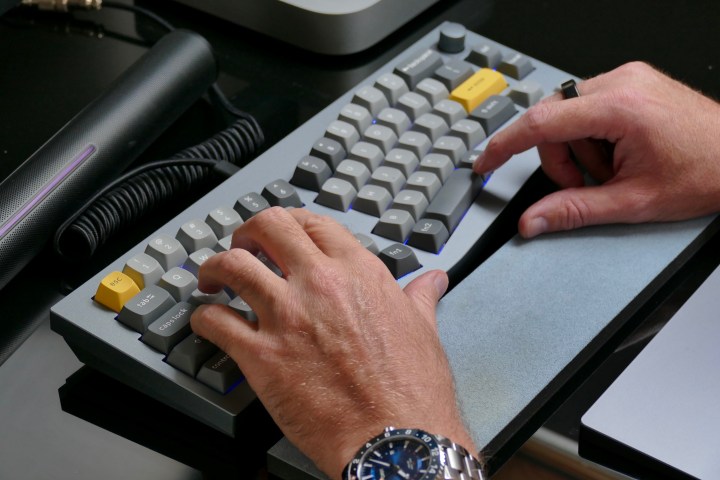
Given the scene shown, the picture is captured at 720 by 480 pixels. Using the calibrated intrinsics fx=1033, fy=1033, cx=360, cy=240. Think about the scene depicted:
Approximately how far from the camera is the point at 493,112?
94 cm

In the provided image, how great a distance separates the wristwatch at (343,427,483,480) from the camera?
2.11 ft

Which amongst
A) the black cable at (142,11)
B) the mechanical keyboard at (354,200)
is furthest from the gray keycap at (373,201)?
the black cable at (142,11)

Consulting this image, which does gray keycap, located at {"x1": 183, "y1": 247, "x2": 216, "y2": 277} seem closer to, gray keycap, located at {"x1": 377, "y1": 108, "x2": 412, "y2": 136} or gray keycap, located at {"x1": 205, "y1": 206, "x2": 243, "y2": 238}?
gray keycap, located at {"x1": 205, "y1": 206, "x2": 243, "y2": 238}

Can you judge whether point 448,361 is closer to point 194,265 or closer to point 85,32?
point 194,265

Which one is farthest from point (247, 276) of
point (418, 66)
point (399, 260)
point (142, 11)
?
point (142, 11)

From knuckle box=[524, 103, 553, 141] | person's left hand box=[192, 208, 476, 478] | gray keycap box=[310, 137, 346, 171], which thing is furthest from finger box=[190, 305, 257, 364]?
knuckle box=[524, 103, 553, 141]

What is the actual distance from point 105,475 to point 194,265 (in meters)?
0.16

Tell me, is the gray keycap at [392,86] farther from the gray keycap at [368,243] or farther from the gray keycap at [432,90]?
the gray keycap at [368,243]

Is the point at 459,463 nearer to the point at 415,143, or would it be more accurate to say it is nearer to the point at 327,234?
the point at 327,234

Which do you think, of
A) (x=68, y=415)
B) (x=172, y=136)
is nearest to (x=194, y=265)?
(x=68, y=415)

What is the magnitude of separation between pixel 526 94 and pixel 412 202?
0.66 ft

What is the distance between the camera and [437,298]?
77 centimetres

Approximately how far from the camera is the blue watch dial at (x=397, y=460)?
2.12 feet

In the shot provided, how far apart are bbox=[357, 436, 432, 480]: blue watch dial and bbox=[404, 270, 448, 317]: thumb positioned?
0.13 metres
